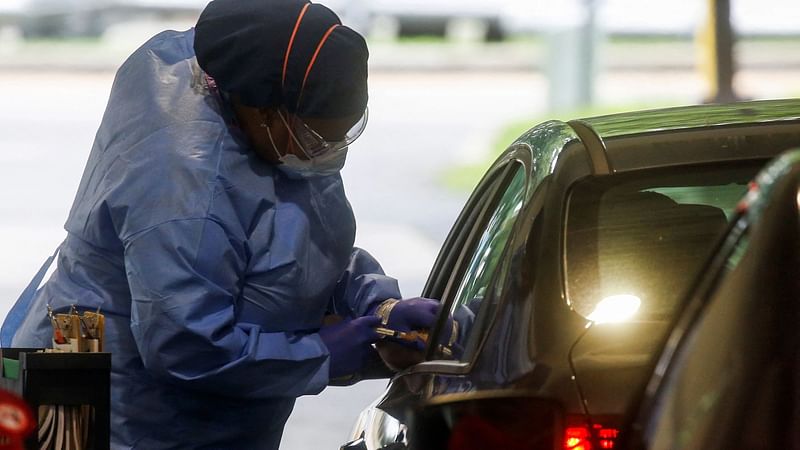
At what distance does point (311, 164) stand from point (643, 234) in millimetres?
1038

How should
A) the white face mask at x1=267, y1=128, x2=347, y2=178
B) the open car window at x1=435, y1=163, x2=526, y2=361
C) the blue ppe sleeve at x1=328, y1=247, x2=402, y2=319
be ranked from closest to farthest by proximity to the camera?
1. the open car window at x1=435, y1=163, x2=526, y2=361
2. the white face mask at x1=267, y1=128, x2=347, y2=178
3. the blue ppe sleeve at x1=328, y1=247, x2=402, y2=319

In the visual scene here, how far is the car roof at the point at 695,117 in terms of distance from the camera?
290 centimetres

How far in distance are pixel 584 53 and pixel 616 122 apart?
16019 millimetres

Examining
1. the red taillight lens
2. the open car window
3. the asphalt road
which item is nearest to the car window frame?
the open car window

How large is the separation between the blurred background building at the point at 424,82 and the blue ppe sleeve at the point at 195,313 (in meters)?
8.58

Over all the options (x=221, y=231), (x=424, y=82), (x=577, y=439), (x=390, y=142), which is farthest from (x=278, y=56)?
(x=424, y=82)

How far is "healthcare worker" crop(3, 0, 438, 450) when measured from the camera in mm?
3205

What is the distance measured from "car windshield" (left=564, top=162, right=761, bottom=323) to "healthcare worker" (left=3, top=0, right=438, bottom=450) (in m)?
0.87

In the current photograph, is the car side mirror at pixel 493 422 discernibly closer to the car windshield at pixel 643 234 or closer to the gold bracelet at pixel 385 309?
the car windshield at pixel 643 234

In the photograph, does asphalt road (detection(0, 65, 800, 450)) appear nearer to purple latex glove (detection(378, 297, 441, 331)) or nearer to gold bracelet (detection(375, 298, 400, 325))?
gold bracelet (detection(375, 298, 400, 325))

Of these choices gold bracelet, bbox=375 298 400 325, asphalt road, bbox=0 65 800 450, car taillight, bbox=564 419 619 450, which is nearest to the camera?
car taillight, bbox=564 419 619 450

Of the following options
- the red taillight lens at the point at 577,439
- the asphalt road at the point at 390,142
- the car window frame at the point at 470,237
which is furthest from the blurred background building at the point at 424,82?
the red taillight lens at the point at 577,439

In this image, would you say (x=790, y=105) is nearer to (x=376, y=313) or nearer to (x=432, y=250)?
(x=376, y=313)

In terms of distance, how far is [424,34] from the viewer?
25250 millimetres
